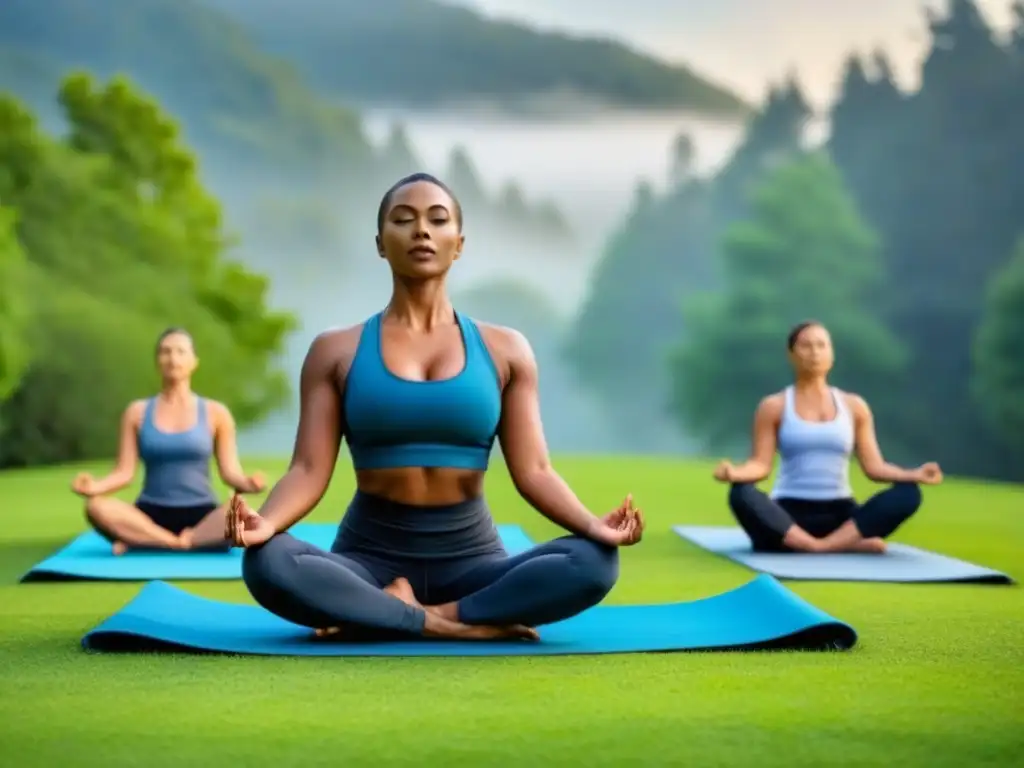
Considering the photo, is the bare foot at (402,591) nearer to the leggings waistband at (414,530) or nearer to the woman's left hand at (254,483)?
the leggings waistband at (414,530)

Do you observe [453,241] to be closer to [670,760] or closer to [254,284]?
[670,760]

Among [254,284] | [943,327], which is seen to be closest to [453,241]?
[254,284]

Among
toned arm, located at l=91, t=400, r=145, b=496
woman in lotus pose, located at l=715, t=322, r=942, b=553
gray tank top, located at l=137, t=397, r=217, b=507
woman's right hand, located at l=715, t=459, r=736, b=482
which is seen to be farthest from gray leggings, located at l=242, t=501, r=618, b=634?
toned arm, located at l=91, t=400, r=145, b=496

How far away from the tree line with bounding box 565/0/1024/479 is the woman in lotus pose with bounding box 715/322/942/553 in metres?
19.0

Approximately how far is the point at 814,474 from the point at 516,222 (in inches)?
1298

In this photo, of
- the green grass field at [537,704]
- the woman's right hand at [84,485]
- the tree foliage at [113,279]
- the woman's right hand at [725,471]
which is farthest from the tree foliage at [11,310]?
the green grass field at [537,704]

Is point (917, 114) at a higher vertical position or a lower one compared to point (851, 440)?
higher

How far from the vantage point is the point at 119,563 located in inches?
310

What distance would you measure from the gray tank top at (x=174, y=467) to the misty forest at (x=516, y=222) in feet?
36.5

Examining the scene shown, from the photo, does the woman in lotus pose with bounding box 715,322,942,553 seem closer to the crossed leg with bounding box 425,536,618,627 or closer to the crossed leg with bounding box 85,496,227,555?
the crossed leg with bounding box 85,496,227,555

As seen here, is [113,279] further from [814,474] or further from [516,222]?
[516,222]

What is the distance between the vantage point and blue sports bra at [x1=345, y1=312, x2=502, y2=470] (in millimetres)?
5215

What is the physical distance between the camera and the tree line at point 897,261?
29.8 m

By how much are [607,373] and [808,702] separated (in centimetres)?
3565
